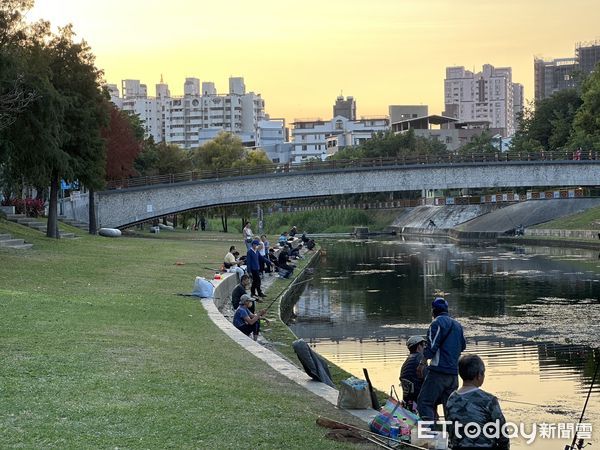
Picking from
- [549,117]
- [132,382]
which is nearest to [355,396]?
[132,382]

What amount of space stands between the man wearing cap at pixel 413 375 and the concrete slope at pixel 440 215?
341ft

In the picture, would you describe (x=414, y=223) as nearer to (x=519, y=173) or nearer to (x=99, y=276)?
(x=519, y=173)

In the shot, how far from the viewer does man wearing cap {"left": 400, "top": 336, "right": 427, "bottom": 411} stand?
15.6 metres

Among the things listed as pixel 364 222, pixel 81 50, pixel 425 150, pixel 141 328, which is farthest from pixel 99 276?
pixel 425 150

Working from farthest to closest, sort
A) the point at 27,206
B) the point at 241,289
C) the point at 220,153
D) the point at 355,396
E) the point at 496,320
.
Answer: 1. the point at 220,153
2. the point at 27,206
3. the point at 496,320
4. the point at 241,289
5. the point at 355,396

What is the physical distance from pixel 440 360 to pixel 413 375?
1876 mm

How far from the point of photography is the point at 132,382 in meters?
14.6

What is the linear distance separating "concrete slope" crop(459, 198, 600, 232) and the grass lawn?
77073 millimetres

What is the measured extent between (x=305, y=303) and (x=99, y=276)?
26.8ft

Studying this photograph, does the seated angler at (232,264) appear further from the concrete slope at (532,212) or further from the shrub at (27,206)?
the concrete slope at (532,212)

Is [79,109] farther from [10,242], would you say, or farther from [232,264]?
[232,264]

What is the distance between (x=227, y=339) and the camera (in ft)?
70.4

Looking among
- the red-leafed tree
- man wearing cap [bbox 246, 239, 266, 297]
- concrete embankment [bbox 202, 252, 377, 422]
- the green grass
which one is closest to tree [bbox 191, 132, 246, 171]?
the green grass

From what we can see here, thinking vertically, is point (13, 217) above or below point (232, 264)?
above
